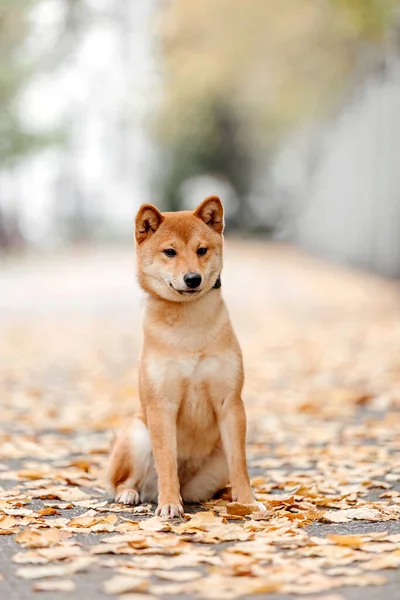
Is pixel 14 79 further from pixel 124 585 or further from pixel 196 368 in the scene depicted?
pixel 124 585

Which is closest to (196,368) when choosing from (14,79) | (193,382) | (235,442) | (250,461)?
(193,382)

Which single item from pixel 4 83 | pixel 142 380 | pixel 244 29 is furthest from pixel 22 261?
pixel 142 380

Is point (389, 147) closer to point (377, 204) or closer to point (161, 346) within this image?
point (377, 204)

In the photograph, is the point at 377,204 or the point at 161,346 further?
the point at 377,204

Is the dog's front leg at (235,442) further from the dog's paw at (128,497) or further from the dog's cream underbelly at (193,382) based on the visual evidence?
the dog's paw at (128,497)

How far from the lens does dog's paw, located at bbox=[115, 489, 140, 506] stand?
446cm

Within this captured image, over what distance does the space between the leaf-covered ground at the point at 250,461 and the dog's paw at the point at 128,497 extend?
0.10 meters

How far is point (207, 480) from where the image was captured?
4543 mm

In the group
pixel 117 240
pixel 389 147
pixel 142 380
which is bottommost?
pixel 117 240

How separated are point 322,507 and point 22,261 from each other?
21.7 metres

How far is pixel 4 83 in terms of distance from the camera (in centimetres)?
2178

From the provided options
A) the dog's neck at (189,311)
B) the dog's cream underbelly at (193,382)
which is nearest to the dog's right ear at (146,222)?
the dog's neck at (189,311)

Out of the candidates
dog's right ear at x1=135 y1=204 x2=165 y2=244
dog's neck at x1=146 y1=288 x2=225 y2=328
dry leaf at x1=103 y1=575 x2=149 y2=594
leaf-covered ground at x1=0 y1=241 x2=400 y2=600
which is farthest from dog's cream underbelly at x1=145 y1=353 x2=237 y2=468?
dry leaf at x1=103 y1=575 x2=149 y2=594

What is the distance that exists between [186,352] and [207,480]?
0.70 m
